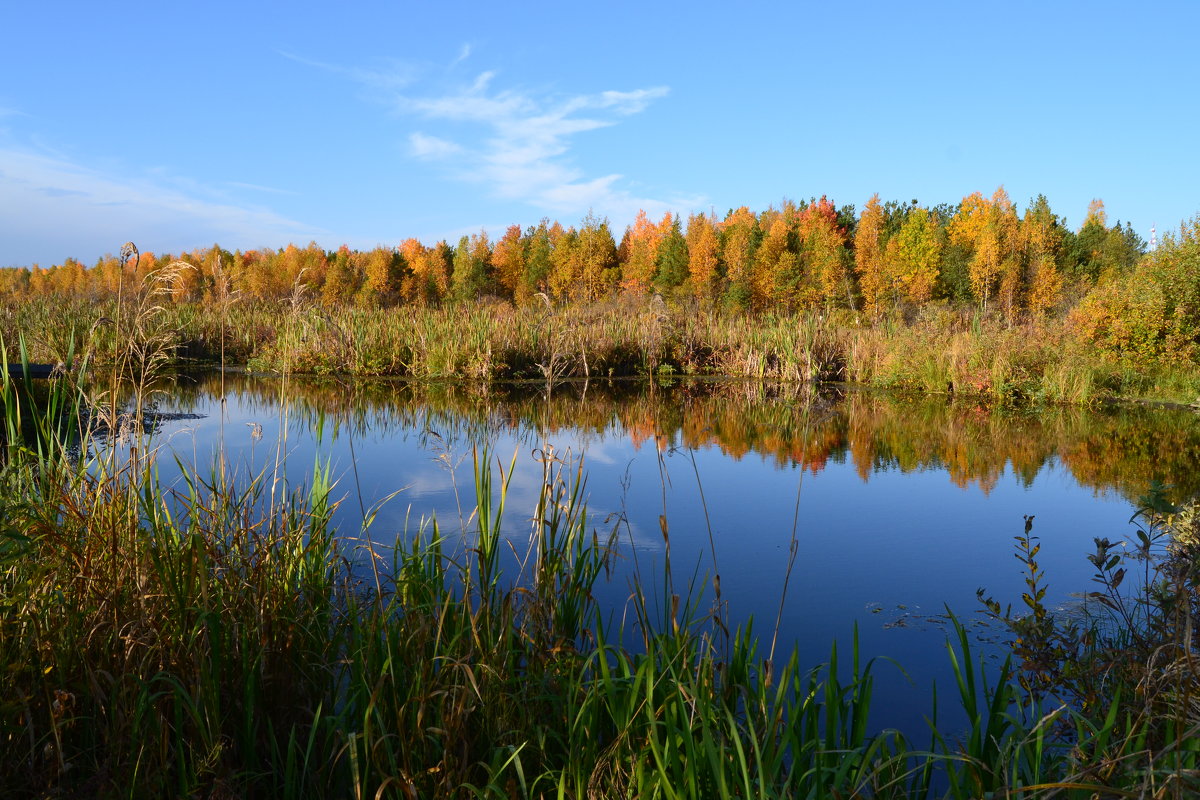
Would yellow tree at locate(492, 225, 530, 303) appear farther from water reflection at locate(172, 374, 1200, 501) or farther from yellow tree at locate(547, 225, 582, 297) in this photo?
water reflection at locate(172, 374, 1200, 501)

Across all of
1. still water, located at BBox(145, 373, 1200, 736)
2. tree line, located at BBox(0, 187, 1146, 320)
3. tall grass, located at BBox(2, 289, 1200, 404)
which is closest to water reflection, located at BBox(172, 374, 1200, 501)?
still water, located at BBox(145, 373, 1200, 736)

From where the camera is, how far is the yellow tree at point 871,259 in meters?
41.3

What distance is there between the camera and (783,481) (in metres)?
6.16

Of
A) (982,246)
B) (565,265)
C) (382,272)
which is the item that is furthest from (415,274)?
(982,246)

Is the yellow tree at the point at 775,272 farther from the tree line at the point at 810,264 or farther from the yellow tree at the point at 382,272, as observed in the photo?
the yellow tree at the point at 382,272

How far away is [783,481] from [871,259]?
3912cm

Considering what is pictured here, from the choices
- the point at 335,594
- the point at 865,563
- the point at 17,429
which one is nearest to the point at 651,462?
the point at 865,563

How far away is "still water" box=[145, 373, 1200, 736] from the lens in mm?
3467

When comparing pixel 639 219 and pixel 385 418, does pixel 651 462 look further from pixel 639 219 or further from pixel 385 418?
pixel 639 219

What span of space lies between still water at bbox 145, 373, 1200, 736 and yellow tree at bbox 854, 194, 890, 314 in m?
31.3

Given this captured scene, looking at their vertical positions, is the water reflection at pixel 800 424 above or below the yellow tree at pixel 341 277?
below

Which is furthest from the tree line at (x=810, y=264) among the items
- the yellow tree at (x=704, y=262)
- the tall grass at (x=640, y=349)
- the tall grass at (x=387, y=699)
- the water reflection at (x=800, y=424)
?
the tall grass at (x=387, y=699)

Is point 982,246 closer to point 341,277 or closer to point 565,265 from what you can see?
point 565,265

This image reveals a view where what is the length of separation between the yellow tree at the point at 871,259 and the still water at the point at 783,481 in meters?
31.3
